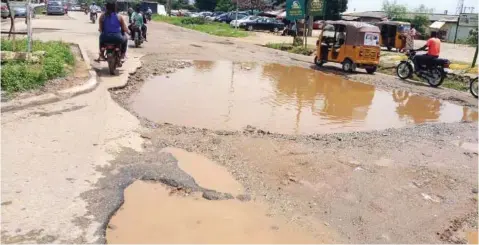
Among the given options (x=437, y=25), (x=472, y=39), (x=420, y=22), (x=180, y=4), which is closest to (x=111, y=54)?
(x=472, y=39)

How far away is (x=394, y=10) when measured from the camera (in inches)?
2288

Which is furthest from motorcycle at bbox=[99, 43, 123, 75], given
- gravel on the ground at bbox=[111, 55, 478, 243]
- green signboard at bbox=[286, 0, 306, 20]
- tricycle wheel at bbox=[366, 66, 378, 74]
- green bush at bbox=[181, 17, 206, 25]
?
green bush at bbox=[181, 17, 206, 25]

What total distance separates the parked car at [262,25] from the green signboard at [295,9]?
14322 mm

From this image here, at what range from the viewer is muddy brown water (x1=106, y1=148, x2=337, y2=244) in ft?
11.4

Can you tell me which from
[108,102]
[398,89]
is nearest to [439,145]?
[108,102]

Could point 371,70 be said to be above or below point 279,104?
above

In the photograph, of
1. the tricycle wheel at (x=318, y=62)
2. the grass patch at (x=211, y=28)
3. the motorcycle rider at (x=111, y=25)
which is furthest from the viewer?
the grass patch at (x=211, y=28)

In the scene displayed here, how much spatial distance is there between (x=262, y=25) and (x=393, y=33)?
14.7m

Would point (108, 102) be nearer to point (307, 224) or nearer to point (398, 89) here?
point (307, 224)

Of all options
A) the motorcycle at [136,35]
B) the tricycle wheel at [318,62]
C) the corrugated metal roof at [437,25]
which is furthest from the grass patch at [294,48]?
the corrugated metal roof at [437,25]

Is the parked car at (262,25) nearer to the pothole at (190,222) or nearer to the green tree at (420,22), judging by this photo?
the green tree at (420,22)

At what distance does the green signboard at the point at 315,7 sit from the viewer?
21.8 m

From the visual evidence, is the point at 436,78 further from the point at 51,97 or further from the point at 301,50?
the point at 51,97

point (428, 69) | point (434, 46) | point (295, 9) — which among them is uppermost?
point (295, 9)
